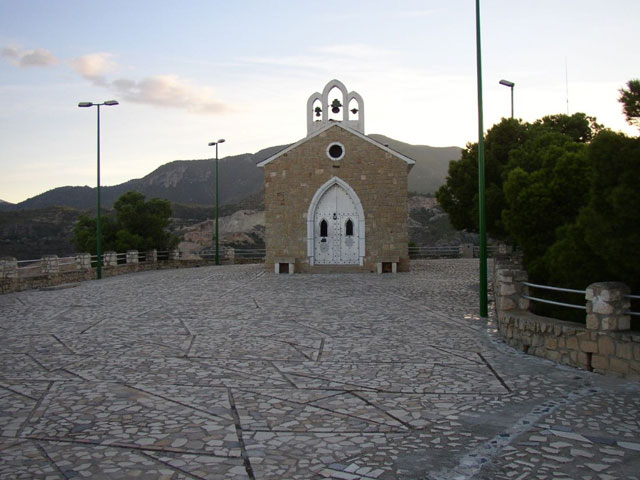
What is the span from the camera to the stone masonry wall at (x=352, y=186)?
2702 centimetres

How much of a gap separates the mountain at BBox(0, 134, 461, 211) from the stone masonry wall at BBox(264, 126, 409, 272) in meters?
101

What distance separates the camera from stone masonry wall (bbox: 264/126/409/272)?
2702 cm

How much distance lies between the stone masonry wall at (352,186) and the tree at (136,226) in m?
12.9

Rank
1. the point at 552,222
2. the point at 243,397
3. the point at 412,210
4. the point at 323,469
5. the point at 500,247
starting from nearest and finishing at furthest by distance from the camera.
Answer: the point at 323,469, the point at 243,397, the point at 552,222, the point at 500,247, the point at 412,210

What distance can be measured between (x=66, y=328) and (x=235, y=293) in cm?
702

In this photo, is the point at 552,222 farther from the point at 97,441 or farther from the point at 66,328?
the point at 66,328

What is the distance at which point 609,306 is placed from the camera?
7.27 m

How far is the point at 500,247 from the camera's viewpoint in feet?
90.5

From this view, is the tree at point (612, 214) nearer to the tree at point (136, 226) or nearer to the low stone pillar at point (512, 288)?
the low stone pillar at point (512, 288)

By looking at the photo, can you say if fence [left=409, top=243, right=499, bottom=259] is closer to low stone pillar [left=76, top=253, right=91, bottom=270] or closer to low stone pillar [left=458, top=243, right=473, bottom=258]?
low stone pillar [left=458, top=243, right=473, bottom=258]

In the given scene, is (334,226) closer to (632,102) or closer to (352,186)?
(352,186)

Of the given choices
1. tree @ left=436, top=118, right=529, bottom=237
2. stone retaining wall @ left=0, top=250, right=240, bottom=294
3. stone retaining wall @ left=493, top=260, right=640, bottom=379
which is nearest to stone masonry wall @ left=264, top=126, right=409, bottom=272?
tree @ left=436, top=118, right=529, bottom=237

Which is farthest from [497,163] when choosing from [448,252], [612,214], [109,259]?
[448,252]

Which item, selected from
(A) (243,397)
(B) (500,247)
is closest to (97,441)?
(A) (243,397)
